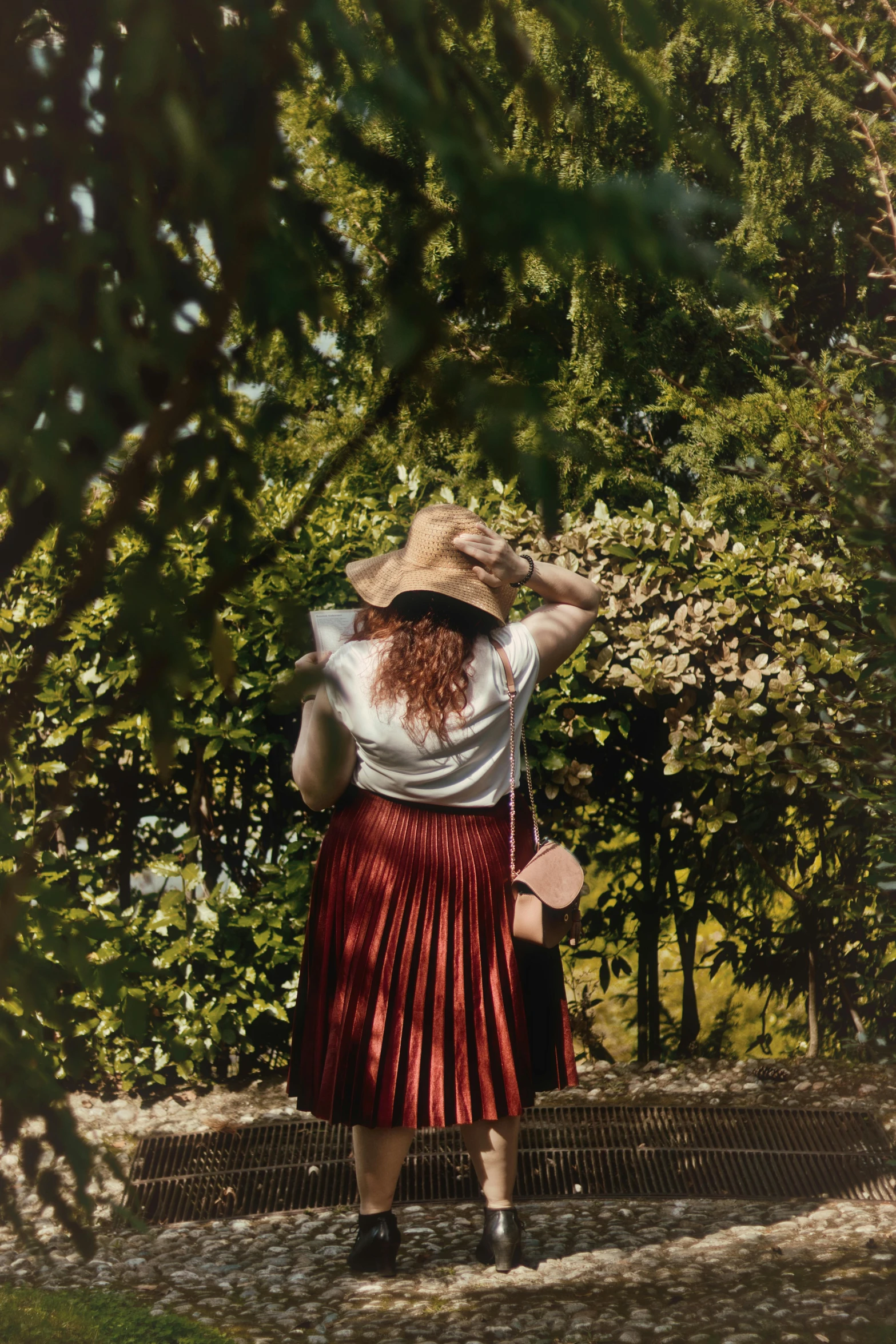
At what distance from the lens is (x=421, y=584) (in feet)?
9.37

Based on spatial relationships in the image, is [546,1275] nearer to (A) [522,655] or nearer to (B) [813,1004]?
(A) [522,655]

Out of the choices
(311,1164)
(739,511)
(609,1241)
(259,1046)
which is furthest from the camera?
(739,511)

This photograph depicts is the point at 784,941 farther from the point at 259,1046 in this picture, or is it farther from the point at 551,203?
the point at 551,203

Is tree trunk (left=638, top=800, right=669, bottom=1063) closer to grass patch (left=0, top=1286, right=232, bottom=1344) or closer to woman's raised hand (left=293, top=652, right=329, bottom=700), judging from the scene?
grass patch (left=0, top=1286, right=232, bottom=1344)

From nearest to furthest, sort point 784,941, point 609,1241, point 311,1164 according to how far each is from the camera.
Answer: point 609,1241 < point 311,1164 < point 784,941

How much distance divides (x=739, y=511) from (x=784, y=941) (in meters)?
1.81

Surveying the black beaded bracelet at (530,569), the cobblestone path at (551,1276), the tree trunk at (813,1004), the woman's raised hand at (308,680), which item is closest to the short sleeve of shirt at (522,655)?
the black beaded bracelet at (530,569)

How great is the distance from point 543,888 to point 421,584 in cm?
78

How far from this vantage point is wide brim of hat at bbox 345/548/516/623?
2.85m

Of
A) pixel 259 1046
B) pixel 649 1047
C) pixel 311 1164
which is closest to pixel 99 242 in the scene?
pixel 311 1164

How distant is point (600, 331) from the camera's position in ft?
4.02

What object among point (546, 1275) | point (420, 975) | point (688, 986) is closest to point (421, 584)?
point (420, 975)

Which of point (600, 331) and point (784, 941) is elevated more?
point (600, 331)

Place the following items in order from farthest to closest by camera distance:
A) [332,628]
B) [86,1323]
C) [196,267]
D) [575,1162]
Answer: [575,1162], [332,628], [86,1323], [196,267]
